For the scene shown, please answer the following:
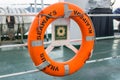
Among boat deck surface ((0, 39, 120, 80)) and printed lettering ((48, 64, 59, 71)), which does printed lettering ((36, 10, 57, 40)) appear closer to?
printed lettering ((48, 64, 59, 71))

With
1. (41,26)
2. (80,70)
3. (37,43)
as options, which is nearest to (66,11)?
(41,26)

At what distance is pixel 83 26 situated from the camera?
2.35 m

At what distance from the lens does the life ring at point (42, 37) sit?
206cm

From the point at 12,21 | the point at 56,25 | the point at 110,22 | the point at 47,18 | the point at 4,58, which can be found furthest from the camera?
the point at 110,22

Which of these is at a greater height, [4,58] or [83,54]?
[83,54]

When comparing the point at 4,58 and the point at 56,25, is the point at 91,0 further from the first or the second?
the point at 56,25

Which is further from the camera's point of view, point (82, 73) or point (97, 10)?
point (97, 10)

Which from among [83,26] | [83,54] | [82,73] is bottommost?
[82,73]

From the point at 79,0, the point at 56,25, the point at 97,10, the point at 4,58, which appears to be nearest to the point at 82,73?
the point at 56,25

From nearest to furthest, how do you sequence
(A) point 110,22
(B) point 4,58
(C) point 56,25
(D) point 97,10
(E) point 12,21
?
(C) point 56,25 < (B) point 4,58 < (E) point 12,21 < (D) point 97,10 < (A) point 110,22

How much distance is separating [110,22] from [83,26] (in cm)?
473

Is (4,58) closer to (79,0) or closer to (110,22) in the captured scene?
(79,0)

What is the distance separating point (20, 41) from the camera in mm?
5621

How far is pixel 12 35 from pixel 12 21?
0.36 metres
